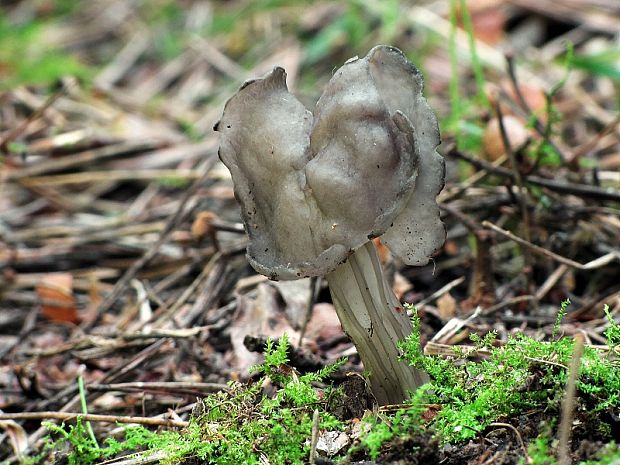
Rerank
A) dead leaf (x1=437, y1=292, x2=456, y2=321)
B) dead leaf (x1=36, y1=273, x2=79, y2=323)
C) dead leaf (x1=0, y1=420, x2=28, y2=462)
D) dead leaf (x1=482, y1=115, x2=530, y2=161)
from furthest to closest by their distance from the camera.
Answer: dead leaf (x1=36, y1=273, x2=79, y2=323) → dead leaf (x1=482, y1=115, x2=530, y2=161) → dead leaf (x1=437, y1=292, x2=456, y2=321) → dead leaf (x1=0, y1=420, x2=28, y2=462)

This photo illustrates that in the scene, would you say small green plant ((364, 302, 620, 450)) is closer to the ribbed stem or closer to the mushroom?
the ribbed stem

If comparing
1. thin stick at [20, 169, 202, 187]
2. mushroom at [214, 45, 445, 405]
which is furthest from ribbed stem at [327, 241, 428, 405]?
thin stick at [20, 169, 202, 187]

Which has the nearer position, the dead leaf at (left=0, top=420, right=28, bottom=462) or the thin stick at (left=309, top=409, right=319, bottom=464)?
the thin stick at (left=309, top=409, right=319, bottom=464)

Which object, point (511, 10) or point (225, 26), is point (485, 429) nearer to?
point (511, 10)

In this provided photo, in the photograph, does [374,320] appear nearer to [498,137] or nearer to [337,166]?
[337,166]

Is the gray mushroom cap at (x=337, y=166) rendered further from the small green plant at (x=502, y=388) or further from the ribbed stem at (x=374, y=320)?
the small green plant at (x=502, y=388)

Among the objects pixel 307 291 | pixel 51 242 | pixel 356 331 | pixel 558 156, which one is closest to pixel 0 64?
pixel 51 242

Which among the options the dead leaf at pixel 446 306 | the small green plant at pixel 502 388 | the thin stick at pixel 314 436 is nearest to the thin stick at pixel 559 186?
the dead leaf at pixel 446 306
